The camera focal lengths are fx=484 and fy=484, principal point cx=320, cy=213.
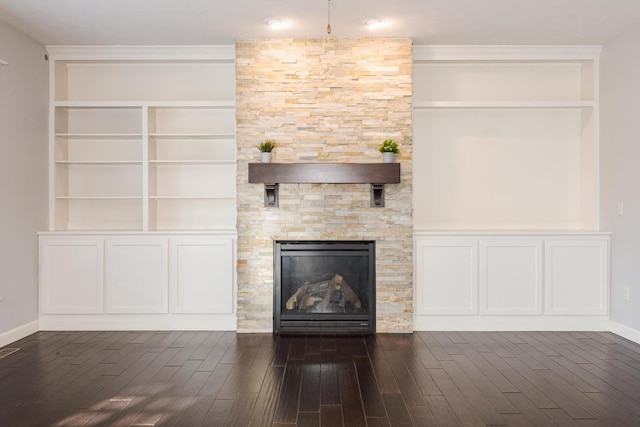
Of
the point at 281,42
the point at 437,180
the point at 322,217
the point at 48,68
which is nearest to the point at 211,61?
the point at 281,42

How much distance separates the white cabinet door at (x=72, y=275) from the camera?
178 inches

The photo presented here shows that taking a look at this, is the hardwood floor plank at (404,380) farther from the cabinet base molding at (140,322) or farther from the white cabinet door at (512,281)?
the cabinet base molding at (140,322)

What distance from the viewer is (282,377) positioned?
3.27 meters

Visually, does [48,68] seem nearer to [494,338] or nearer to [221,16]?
[221,16]

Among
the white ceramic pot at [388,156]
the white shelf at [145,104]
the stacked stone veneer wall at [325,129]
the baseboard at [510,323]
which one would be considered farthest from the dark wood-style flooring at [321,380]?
the white shelf at [145,104]

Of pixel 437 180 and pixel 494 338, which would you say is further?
pixel 437 180

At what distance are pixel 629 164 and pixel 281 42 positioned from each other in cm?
330

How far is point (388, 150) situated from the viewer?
4.31m

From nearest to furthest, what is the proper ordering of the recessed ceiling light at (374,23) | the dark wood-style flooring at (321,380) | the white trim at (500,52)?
the dark wood-style flooring at (321,380) → the recessed ceiling light at (374,23) → the white trim at (500,52)

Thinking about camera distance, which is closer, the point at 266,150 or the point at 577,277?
the point at 266,150

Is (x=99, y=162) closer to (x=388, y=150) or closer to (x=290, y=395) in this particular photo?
(x=388, y=150)

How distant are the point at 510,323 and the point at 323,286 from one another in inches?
70.5

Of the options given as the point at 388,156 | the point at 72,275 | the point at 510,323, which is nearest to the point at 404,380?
the point at 510,323

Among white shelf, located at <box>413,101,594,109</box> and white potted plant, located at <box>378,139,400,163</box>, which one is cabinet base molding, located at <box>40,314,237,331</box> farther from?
white shelf, located at <box>413,101,594,109</box>
